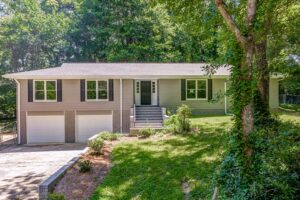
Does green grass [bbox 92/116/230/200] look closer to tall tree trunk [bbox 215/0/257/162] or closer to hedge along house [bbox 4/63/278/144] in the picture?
tall tree trunk [bbox 215/0/257/162]

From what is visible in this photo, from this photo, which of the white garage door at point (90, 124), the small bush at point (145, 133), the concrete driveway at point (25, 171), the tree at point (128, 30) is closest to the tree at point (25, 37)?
the tree at point (128, 30)

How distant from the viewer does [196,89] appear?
1978 cm

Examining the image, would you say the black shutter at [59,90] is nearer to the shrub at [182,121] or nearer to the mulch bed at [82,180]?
the shrub at [182,121]

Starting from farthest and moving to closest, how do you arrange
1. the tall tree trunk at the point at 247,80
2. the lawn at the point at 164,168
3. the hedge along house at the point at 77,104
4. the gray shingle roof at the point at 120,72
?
1. the hedge along house at the point at 77,104
2. the gray shingle roof at the point at 120,72
3. the lawn at the point at 164,168
4. the tall tree trunk at the point at 247,80

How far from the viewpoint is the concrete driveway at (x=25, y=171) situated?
801 cm

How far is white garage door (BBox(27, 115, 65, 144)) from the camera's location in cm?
1827

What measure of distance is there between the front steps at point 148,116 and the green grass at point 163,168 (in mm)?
5164

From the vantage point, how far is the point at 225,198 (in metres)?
5.01

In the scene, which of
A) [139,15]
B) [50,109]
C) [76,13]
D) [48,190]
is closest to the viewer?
[48,190]

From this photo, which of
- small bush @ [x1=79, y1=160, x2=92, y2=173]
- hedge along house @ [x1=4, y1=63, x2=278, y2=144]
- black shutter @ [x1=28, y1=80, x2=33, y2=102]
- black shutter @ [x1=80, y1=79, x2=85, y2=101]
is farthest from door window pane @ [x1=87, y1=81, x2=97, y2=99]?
small bush @ [x1=79, y1=160, x2=92, y2=173]

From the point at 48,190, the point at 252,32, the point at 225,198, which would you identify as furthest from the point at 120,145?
the point at 252,32

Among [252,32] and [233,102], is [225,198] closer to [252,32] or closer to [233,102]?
[233,102]

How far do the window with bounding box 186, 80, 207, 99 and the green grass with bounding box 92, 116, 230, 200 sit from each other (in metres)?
8.29

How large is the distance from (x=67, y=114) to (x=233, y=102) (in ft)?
49.1
